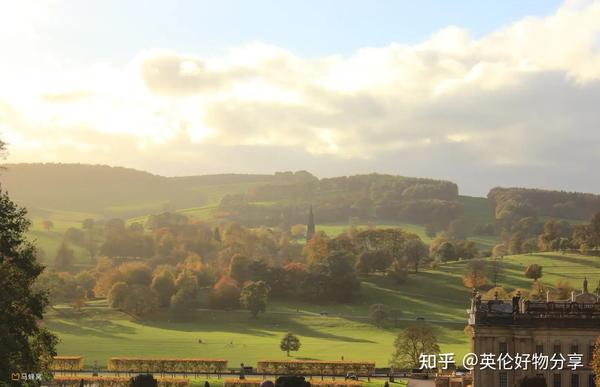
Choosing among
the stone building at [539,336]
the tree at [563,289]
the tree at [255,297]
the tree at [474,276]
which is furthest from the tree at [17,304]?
the tree at [474,276]

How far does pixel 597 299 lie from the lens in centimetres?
9044

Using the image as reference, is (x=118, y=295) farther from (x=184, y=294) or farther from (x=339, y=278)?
(x=339, y=278)

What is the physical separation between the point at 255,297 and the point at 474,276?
159 feet

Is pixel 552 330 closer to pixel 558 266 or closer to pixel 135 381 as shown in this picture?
pixel 135 381

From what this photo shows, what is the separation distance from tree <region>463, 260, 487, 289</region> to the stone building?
85297 mm

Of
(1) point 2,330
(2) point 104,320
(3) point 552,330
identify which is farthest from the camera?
(2) point 104,320

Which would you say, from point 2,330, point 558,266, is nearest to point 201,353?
point 2,330

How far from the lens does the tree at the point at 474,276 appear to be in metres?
175

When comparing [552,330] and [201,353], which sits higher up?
[552,330]

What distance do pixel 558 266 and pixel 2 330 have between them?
6227 inches

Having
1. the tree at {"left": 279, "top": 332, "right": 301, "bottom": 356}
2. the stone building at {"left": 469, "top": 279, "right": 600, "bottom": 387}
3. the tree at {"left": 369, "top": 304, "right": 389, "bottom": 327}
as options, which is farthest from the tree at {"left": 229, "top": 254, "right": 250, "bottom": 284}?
the stone building at {"left": 469, "top": 279, "right": 600, "bottom": 387}

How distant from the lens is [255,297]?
157500mm

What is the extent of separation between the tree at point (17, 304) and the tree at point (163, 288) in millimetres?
112642

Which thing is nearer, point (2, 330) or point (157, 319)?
point (2, 330)
